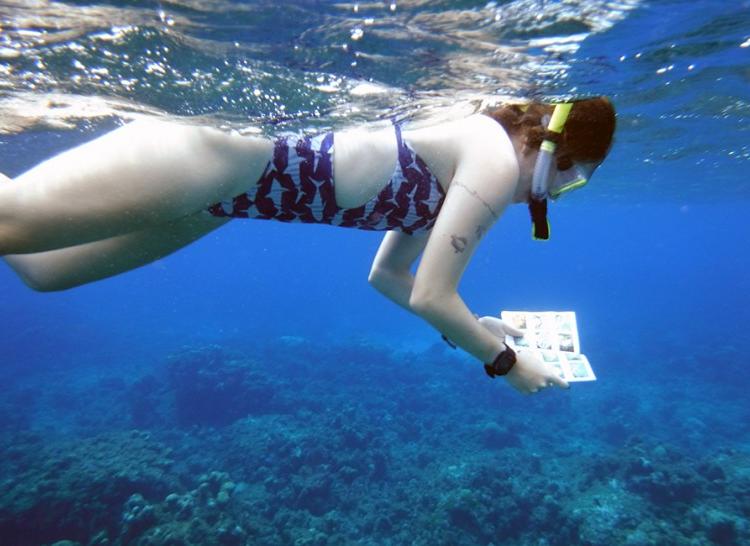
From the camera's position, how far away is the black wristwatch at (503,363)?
249 centimetres

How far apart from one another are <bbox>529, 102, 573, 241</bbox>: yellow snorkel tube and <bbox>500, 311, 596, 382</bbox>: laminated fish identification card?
937 mm

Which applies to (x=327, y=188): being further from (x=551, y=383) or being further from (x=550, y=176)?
(x=551, y=383)

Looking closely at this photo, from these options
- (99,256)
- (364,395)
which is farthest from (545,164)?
(364,395)

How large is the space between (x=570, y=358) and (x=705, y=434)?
17.6m

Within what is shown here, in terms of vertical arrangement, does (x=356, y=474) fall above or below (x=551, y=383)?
below

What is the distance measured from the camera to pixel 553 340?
320 cm

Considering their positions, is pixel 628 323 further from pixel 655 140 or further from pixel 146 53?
pixel 146 53

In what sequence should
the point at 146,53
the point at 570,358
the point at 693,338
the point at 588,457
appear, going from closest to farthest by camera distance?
the point at 570,358, the point at 146,53, the point at 588,457, the point at 693,338

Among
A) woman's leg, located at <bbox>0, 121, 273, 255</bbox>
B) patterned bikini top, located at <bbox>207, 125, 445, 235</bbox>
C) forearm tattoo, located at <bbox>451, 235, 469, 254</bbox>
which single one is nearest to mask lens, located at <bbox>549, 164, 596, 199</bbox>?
patterned bikini top, located at <bbox>207, 125, 445, 235</bbox>

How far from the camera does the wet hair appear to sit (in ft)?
7.52

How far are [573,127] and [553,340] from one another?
153 cm

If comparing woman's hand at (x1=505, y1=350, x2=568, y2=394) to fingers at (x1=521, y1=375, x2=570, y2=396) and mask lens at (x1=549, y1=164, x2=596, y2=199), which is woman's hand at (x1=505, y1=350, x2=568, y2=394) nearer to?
fingers at (x1=521, y1=375, x2=570, y2=396)

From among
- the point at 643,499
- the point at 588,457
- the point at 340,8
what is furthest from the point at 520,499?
the point at 340,8

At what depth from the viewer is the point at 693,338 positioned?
103ft
